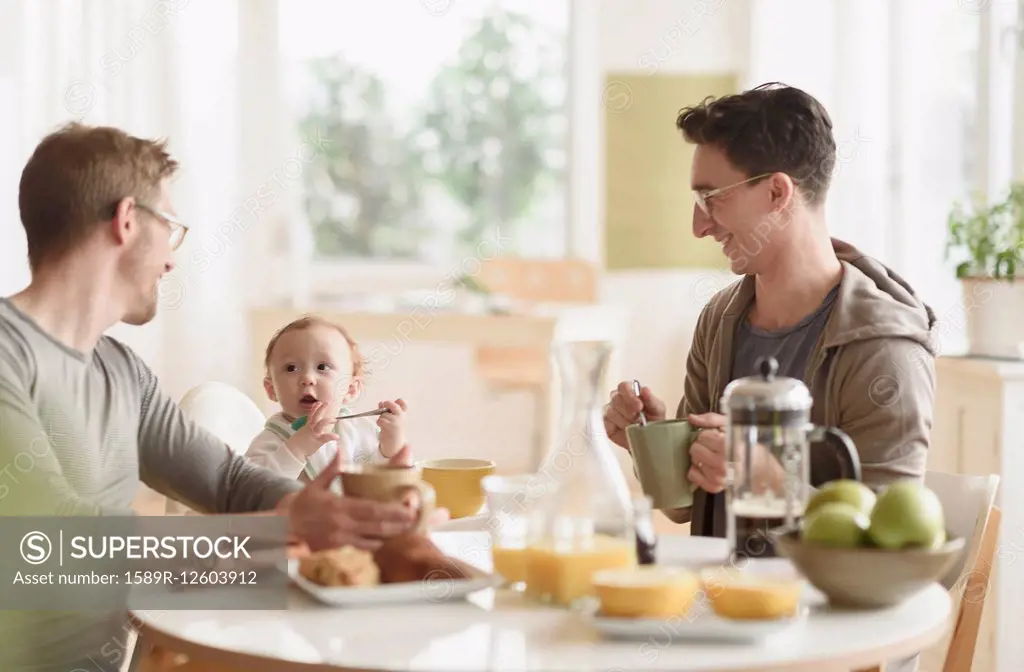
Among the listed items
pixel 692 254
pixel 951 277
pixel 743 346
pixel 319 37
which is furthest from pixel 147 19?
pixel 743 346

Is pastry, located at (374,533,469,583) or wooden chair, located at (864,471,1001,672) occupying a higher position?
pastry, located at (374,533,469,583)

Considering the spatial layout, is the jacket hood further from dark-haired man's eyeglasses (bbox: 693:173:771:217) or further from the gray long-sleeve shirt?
the gray long-sleeve shirt

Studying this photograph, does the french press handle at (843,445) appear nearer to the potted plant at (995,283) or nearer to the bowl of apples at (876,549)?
the bowl of apples at (876,549)

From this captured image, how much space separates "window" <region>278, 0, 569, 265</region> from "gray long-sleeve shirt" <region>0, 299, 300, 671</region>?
436cm

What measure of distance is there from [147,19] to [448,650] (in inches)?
174

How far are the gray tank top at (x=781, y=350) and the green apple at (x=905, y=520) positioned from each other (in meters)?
0.72

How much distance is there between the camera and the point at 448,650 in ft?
4.07

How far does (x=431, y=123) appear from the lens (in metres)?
6.13

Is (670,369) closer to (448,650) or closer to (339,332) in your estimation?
(339,332)

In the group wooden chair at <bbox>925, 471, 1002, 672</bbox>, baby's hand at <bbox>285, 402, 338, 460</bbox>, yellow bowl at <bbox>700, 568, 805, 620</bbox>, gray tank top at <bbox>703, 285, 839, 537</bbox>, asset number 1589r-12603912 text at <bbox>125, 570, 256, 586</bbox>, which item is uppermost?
gray tank top at <bbox>703, 285, 839, 537</bbox>

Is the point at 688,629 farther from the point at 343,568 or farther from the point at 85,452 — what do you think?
the point at 85,452

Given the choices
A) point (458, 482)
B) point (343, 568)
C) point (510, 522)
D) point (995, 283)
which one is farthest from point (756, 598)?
point (995, 283)

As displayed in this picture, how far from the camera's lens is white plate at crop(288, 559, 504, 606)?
1377 mm

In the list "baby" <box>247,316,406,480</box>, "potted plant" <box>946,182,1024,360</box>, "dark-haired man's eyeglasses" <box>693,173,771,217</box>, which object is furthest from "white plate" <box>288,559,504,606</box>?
"potted plant" <box>946,182,1024,360</box>
